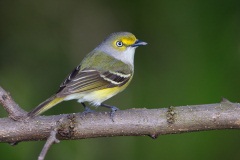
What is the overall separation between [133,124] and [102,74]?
128cm

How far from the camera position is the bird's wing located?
4.82 metres

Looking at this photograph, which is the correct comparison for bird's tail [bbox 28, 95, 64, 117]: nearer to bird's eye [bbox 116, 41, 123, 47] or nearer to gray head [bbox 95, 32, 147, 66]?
gray head [bbox 95, 32, 147, 66]

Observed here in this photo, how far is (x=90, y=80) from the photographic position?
5027 mm

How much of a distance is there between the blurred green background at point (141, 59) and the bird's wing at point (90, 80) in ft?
0.83

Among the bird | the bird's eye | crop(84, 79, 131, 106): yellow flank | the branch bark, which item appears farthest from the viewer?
the bird's eye

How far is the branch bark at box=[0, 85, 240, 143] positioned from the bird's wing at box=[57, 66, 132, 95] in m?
0.63

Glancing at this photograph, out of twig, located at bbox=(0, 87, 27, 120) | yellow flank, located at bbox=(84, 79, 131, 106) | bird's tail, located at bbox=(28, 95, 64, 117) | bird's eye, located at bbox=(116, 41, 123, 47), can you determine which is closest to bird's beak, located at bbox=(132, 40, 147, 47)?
bird's eye, located at bbox=(116, 41, 123, 47)

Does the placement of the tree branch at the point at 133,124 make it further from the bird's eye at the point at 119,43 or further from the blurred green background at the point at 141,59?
the bird's eye at the point at 119,43

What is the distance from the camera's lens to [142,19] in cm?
562

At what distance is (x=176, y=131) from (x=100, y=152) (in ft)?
5.27

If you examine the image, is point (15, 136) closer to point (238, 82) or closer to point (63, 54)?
point (63, 54)

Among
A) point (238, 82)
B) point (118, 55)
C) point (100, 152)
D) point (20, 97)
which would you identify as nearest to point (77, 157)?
point (100, 152)

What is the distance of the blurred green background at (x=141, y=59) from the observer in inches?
199

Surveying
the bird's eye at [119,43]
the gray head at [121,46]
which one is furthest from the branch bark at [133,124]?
the bird's eye at [119,43]
